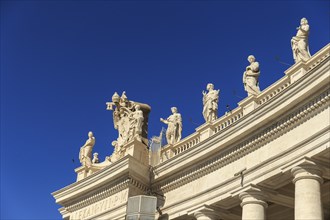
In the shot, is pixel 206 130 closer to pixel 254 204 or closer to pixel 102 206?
pixel 254 204

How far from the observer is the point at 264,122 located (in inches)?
1009

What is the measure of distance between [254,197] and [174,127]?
9857 mm

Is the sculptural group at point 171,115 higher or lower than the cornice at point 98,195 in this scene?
higher

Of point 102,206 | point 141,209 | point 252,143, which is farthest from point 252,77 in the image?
point 102,206

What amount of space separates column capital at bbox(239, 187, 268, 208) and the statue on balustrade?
9393 millimetres

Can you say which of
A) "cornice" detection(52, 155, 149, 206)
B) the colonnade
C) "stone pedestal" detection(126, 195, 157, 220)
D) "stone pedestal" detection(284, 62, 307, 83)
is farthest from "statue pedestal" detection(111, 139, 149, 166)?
"stone pedestal" detection(284, 62, 307, 83)

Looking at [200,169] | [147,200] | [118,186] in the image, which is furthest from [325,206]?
[118,186]

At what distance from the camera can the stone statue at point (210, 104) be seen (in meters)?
31.5

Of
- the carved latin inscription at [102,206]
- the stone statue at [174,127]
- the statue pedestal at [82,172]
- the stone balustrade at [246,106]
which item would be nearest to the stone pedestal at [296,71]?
the stone balustrade at [246,106]

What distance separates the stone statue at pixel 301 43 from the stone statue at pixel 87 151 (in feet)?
52.3

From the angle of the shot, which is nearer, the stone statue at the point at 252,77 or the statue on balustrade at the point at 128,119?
the stone statue at the point at 252,77

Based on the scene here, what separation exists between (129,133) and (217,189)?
830 centimetres

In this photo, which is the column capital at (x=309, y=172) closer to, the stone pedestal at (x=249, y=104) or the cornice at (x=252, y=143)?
the cornice at (x=252, y=143)

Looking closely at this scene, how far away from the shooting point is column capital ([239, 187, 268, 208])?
25625mm
